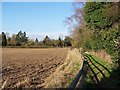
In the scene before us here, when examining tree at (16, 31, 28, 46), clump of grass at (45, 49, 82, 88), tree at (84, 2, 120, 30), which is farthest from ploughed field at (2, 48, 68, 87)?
tree at (16, 31, 28, 46)

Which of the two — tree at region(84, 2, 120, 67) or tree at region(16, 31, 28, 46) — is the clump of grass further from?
tree at region(16, 31, 28, 46)

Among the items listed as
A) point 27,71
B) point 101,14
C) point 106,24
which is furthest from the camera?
point 101,14

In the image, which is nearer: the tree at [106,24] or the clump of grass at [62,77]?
the clump of grass at [62,77]

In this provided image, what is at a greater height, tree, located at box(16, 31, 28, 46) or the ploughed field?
tree, located at box(16, 31, 28, 46)

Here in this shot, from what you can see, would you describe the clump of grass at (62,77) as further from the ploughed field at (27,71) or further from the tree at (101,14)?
the tree at (101,14)

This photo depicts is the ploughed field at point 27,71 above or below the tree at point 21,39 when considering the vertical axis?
below

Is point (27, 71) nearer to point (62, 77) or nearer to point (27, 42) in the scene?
point (62, 77)

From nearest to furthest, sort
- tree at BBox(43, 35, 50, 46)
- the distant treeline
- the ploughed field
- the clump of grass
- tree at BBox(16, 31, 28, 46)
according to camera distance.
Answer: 1. the clump of grass
2. the ploughed field
3. the distant treeline
4. tree at BBox(16, 31, 28, 46)
5. tree at BBox(43, 35, 50, 46)

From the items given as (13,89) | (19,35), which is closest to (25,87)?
(13,89)

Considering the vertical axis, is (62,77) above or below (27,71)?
above

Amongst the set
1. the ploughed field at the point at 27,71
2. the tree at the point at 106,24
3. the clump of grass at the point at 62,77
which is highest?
the tree at the point at 106,24

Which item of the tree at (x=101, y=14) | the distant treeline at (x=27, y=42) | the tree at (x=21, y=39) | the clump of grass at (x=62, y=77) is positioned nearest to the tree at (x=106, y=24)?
the tree at (x=101, y=14)

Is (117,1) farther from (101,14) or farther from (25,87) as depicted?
(25,87)

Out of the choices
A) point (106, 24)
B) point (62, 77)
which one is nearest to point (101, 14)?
point (106, 24)
